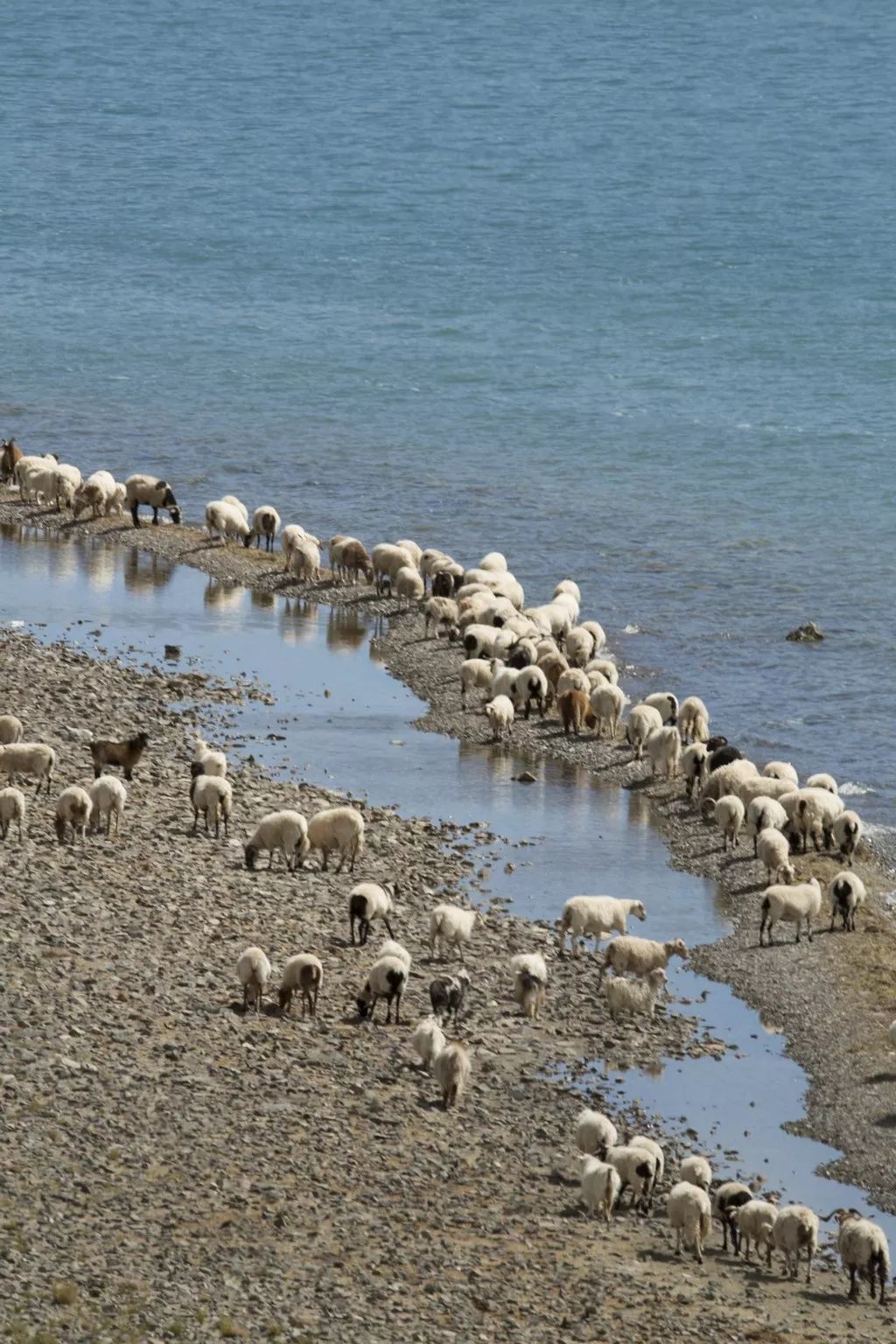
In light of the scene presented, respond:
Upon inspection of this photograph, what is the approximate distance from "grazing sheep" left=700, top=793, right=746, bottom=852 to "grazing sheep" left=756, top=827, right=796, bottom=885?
939 millimetres

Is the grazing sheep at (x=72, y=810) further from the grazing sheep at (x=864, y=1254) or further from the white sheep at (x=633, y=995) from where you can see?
the grazing sheep at (x=864, y=1254)

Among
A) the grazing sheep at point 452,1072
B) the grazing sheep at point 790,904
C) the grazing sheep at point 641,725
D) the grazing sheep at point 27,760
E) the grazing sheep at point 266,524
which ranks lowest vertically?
the grazing sheep at point 452,1072

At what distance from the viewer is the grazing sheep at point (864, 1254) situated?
16562 mm

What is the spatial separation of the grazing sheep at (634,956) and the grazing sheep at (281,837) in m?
3.73

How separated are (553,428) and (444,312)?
47.1 feet

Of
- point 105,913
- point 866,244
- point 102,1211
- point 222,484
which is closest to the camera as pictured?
point 102,1211

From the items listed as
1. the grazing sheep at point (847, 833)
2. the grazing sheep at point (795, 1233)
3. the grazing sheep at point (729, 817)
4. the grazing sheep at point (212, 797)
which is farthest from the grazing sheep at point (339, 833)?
the grazing sheep at point (795, 1233)

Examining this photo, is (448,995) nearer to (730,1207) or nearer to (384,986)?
(384,986)

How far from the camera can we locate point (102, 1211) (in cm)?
A: 1580

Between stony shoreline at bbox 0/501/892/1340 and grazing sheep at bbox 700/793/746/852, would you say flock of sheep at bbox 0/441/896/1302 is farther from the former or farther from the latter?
stony shoreline at bbox 0/501/892/1340

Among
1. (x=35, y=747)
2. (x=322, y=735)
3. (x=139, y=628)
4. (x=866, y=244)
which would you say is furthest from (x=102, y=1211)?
(x=866, y=244)

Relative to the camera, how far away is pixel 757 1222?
17031 millimetres

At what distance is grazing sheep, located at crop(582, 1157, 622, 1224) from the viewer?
17.2 metres

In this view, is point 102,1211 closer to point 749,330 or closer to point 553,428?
point 553,428
